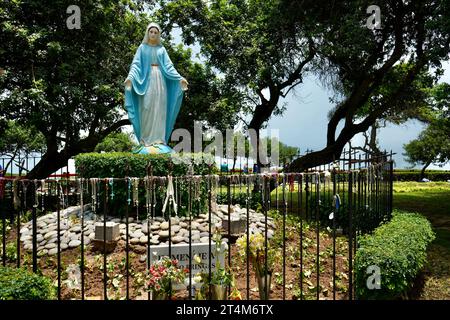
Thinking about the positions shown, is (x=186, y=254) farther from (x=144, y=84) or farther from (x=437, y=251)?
(x=437, y=251)

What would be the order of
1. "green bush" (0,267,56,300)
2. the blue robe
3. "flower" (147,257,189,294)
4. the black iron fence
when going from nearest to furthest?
"green bush" (0,267,56,300) → "flower" (147,257,189,294) → the black iron fence → the blue robe

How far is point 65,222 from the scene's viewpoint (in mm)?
→ 8367

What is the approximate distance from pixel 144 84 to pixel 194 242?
400 centimetres

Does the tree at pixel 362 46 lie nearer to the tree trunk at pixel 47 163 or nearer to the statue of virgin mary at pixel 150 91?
the statue of virgin mary at pixel 150 91

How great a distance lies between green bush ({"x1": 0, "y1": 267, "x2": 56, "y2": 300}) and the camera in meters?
3.87

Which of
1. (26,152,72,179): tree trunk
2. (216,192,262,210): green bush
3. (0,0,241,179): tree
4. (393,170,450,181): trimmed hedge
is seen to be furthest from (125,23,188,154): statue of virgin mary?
(393,170,450,181): trimmed hedge

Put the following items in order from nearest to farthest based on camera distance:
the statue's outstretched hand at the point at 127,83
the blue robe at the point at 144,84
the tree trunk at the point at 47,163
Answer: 1. the statue's outstretched hand at the point at 127,83
2. the blue robe at the point at 144,84
3. the tree trunk at the point at 47,163

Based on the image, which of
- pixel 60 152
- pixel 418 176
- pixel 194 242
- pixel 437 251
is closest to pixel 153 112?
pixel 194 242

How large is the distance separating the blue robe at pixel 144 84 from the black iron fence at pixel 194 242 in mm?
1866

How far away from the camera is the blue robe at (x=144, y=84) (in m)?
8.99

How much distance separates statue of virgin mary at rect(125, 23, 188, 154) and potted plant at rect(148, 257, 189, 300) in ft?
15.4

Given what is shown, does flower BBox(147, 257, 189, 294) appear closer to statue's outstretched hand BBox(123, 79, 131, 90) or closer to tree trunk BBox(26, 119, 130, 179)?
statue's outstretched hand BBox(123, 79, 131, 90)

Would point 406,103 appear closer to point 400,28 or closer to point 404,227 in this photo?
point 400,28

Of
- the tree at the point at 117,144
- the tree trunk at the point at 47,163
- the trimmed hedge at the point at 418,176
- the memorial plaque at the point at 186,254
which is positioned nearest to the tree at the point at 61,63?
the tree trunk at the point at 47,163
